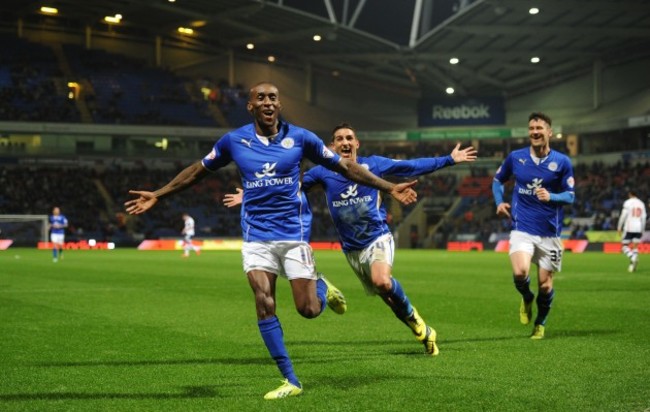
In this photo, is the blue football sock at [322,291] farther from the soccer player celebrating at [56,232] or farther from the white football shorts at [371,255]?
the soccer player celebrating at [56,232]

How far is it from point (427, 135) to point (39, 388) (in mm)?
69536

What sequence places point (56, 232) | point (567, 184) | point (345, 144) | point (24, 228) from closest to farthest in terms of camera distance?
point (345, 144)
point (567, 184)
point (56, 232)
point (24, 228)

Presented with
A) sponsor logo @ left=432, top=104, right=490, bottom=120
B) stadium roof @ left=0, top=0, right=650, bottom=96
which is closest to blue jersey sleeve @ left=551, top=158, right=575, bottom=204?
stadium roof @ left=0, top=0, right=650, bottom=96

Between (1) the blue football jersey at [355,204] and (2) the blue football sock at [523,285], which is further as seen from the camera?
(2) the blue football sock at [523,285]

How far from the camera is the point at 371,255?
9.98 metres

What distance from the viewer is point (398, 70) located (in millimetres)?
72438

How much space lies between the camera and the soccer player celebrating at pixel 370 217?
9.79 meters

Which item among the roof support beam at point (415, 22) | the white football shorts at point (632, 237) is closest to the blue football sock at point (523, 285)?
the white football shorts at point (632, 237)

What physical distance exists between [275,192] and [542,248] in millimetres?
5100

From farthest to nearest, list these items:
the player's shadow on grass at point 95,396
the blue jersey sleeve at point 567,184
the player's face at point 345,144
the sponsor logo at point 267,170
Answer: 1. the blue jersey sleeve at point 567,184
2. the player's face at point 345,144
3. the sponsor logo at point 267,170
4. the player's shadow on grass at point 95,396

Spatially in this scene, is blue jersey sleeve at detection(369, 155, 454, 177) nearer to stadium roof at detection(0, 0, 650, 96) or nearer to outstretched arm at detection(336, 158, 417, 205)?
outstretched arm at detection(336, 158, 417, 205)

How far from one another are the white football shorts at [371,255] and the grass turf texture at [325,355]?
3.00ft

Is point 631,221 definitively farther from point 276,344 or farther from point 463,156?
point 276,344

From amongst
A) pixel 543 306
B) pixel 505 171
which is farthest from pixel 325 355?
pixel 505 171
